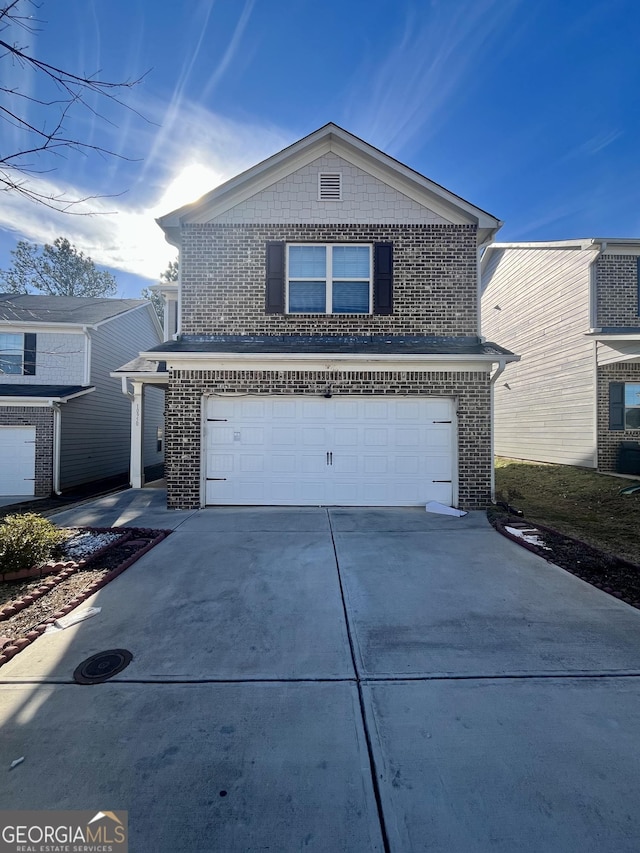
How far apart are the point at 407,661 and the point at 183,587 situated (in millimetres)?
2547

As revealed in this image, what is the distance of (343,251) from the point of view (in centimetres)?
835

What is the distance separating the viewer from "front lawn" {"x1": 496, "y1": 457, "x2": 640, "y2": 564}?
6.26 meters

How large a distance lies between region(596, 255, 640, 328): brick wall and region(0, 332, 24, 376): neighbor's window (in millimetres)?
18821

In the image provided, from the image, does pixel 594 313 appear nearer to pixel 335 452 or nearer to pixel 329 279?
pixel 329 279

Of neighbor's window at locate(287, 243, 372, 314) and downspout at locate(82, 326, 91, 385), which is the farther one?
downspout at locate(82, 326, 91, 385)

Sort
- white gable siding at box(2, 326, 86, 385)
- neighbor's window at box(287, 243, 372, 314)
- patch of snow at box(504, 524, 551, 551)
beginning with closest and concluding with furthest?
patch of snow at box(504, 524, 551, 551) → neighbor's window at box(287, 243, 372, 314) → white gable siding at box(2, 326, 86, 385)

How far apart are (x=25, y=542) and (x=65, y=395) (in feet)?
30.2

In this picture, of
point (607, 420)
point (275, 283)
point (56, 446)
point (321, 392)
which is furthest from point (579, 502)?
point (56, 446)

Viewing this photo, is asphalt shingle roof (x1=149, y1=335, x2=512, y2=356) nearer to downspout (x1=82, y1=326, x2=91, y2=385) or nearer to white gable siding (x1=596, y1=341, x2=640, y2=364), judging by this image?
white gable siding (x1=596, y1=341, x2=640, y2=364)

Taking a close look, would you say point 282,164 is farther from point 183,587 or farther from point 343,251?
point 183,587

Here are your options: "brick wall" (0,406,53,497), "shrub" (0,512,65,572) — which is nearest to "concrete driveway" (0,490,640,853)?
"shrub" (0,512,65,572)

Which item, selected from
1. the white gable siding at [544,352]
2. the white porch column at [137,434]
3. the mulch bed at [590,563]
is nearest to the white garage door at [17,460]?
the white porch column at [137,434]

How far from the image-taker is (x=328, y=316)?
824 cm

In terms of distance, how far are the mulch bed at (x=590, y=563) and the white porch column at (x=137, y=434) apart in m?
9.06
